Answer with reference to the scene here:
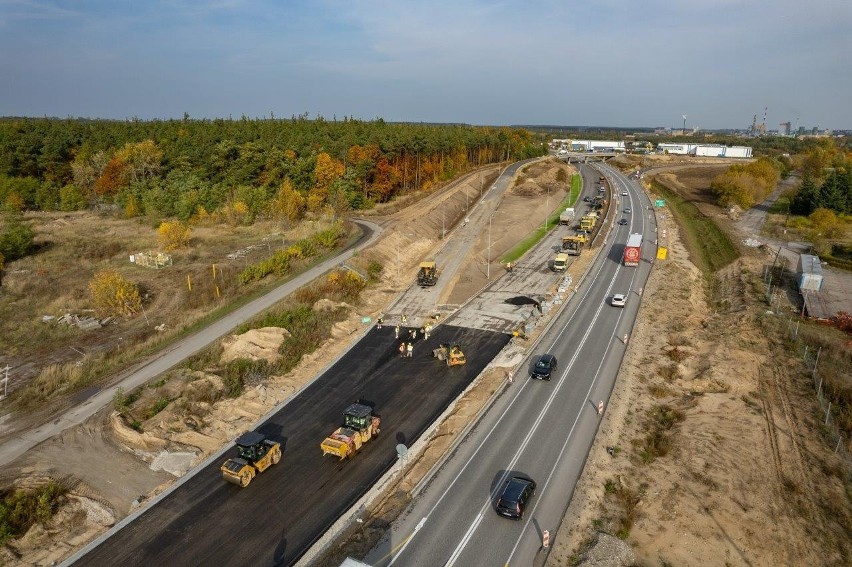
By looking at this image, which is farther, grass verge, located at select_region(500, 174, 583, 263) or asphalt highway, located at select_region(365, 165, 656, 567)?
grass verge, located at select_region(500, 174, 583, 263)

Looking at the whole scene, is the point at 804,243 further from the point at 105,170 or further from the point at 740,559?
the point at 105,170

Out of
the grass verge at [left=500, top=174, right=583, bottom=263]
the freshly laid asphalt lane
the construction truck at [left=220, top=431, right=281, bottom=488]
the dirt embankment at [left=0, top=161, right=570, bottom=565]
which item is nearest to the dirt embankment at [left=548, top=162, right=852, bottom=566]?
the dirt embankment at [left=0, top=161, right=570, bottom=565]

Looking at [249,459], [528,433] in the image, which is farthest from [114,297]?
[528,433]

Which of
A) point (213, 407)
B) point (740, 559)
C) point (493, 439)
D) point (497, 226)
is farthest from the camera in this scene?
point (497, 226)

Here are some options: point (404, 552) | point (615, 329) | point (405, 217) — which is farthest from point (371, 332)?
point (405, 217)

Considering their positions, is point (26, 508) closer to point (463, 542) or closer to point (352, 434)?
point (352, 434)

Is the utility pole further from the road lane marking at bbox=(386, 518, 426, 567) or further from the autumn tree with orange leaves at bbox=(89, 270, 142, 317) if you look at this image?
the road lane marking at bbox=(386, 518, 426, 567)
